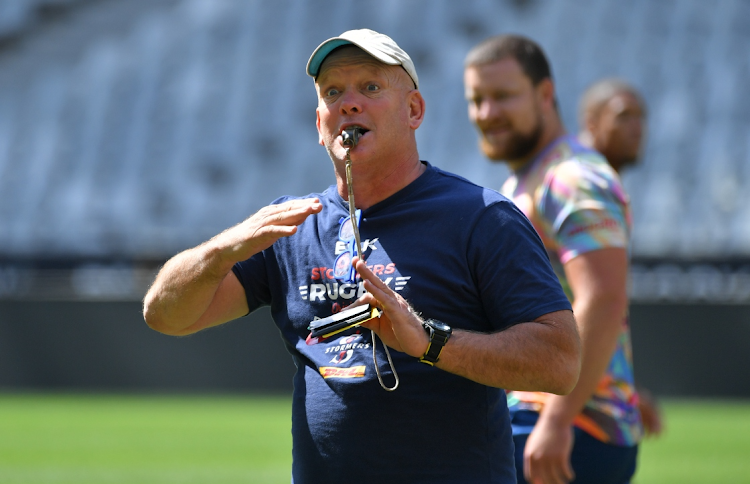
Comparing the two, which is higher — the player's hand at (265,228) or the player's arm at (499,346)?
the player's hand at (265,228)

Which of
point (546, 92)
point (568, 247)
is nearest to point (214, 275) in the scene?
point (568, 247)

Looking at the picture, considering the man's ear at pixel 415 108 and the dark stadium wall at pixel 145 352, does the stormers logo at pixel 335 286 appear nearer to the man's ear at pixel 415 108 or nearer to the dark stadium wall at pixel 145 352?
the man's ear at pixel 415 108

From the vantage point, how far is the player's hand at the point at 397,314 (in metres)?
2.33

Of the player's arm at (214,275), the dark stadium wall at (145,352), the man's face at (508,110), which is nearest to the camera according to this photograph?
the player's arm at (214,275)

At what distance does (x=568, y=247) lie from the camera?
133 inches

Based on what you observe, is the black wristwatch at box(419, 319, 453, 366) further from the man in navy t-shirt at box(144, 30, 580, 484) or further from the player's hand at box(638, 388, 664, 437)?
the player's hand at box(638, 388, 664, 437)

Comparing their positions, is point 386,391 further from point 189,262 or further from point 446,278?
point 189,262

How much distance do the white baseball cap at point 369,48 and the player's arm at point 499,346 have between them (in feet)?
2.07

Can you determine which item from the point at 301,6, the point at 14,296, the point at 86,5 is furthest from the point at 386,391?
the point at 86,5

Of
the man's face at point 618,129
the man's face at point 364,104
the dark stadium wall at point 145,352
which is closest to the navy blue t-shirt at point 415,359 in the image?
the man's face at point 364,104

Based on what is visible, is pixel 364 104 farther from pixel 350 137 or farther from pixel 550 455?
pixel 550 455

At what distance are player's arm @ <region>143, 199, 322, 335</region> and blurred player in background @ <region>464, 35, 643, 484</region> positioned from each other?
3.64 ft

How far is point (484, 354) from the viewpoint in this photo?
94.9 inches

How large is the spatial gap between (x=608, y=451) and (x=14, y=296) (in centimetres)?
1043
